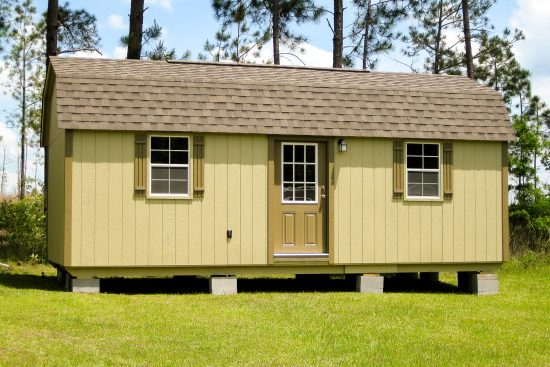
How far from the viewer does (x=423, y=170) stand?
1581cm

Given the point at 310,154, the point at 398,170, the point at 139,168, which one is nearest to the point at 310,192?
the point at 310,154

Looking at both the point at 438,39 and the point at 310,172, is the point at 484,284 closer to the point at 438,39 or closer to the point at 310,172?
the point at 310,172

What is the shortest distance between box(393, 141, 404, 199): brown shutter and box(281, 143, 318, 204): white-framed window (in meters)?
1.38

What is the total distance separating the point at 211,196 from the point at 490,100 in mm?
5560

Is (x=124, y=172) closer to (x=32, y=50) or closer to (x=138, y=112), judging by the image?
(x=138, y=112)

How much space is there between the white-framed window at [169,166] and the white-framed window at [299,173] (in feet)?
5.60

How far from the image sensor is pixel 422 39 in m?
31.2

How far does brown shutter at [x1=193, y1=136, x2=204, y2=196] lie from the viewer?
14.8 metres

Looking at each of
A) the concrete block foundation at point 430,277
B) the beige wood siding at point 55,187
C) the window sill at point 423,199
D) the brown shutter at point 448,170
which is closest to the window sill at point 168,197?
the beige wood siding at point 55,187

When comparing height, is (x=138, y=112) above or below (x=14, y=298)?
above

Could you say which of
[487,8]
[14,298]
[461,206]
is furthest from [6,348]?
[487,8]

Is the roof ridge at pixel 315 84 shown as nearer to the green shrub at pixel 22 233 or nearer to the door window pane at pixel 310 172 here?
the door window pane at pixel 310 172

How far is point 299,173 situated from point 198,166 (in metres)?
1.81

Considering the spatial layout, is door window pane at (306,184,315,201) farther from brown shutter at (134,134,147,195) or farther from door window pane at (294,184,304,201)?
brown shutter at (134,134,147,195)
